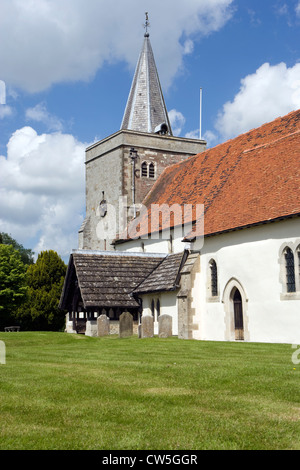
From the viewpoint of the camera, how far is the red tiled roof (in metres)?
20.1

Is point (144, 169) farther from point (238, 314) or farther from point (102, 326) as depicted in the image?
point (238, 314)

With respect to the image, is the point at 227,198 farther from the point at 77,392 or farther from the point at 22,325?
the point at 22,325

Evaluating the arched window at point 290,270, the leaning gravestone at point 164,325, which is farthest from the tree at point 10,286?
the arched window at point 290,270

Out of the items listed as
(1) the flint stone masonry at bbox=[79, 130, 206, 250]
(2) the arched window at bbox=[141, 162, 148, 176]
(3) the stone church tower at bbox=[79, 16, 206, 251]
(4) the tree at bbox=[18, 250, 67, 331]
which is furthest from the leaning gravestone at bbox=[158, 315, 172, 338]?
(4) the tree at bbox=[18, 250, 67, 331]

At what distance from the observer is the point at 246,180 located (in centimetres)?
2323

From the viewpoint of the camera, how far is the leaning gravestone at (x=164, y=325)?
20.9 metres

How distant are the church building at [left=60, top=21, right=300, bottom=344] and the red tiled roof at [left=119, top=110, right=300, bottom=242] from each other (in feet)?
0.19

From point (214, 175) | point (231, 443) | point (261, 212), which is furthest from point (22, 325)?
point (231, 443)

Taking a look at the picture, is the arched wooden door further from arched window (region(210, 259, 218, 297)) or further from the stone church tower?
the stone church tower

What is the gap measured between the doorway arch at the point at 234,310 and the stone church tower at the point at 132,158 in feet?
53.2

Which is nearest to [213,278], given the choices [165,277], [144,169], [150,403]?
[165,277]

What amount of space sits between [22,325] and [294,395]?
41.3 metres

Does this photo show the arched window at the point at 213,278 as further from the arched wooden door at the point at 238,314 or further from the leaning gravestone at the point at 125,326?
the leaning gravestone at the point at 125,326

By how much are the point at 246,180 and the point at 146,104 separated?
19.9m
